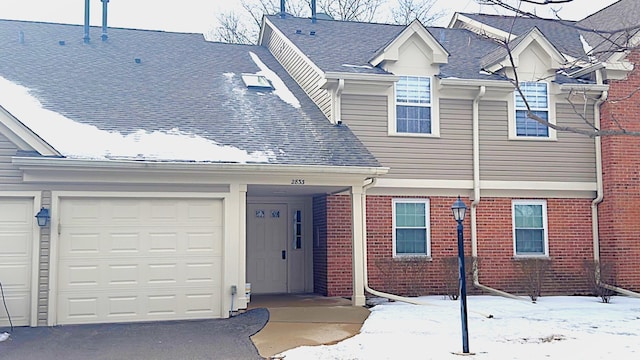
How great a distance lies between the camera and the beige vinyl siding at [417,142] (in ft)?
45.2

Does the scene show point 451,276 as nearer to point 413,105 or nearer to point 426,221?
point 426,221

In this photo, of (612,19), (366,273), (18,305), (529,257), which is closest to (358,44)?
(366,273)

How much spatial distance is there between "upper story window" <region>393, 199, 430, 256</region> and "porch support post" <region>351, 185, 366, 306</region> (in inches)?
73.2

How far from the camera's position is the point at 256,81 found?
49.7ft

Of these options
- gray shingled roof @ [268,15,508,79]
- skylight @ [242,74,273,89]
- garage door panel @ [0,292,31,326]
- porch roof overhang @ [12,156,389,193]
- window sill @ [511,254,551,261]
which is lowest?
garage door panel @ [0,292,31,326]

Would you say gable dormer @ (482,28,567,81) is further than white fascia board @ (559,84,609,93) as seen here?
Yes

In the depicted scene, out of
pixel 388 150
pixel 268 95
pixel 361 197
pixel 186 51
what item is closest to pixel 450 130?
pixel 388 150

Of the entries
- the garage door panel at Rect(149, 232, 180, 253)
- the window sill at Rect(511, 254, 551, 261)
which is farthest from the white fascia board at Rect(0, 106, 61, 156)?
the window sill at Rect(511, 254, 551, 261)

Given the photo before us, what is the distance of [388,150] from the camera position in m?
13.9

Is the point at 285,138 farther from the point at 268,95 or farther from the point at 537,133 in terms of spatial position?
the point at 537,133

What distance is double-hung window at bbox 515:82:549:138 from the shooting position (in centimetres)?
1459

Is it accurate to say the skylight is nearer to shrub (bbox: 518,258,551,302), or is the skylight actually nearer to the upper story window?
the upper story window

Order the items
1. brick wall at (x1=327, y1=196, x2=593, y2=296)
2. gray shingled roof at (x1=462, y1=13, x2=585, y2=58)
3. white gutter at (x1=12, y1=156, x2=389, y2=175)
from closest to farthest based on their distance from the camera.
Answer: white gutter at (x1=12, y1=156, x2=389, y2=175), brick wall at (x1=327, y1=196, x2=593, y2=296), gray shingled roof at (x1=462, y1=13, x2=585, y2=58)

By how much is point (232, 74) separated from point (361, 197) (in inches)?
203
